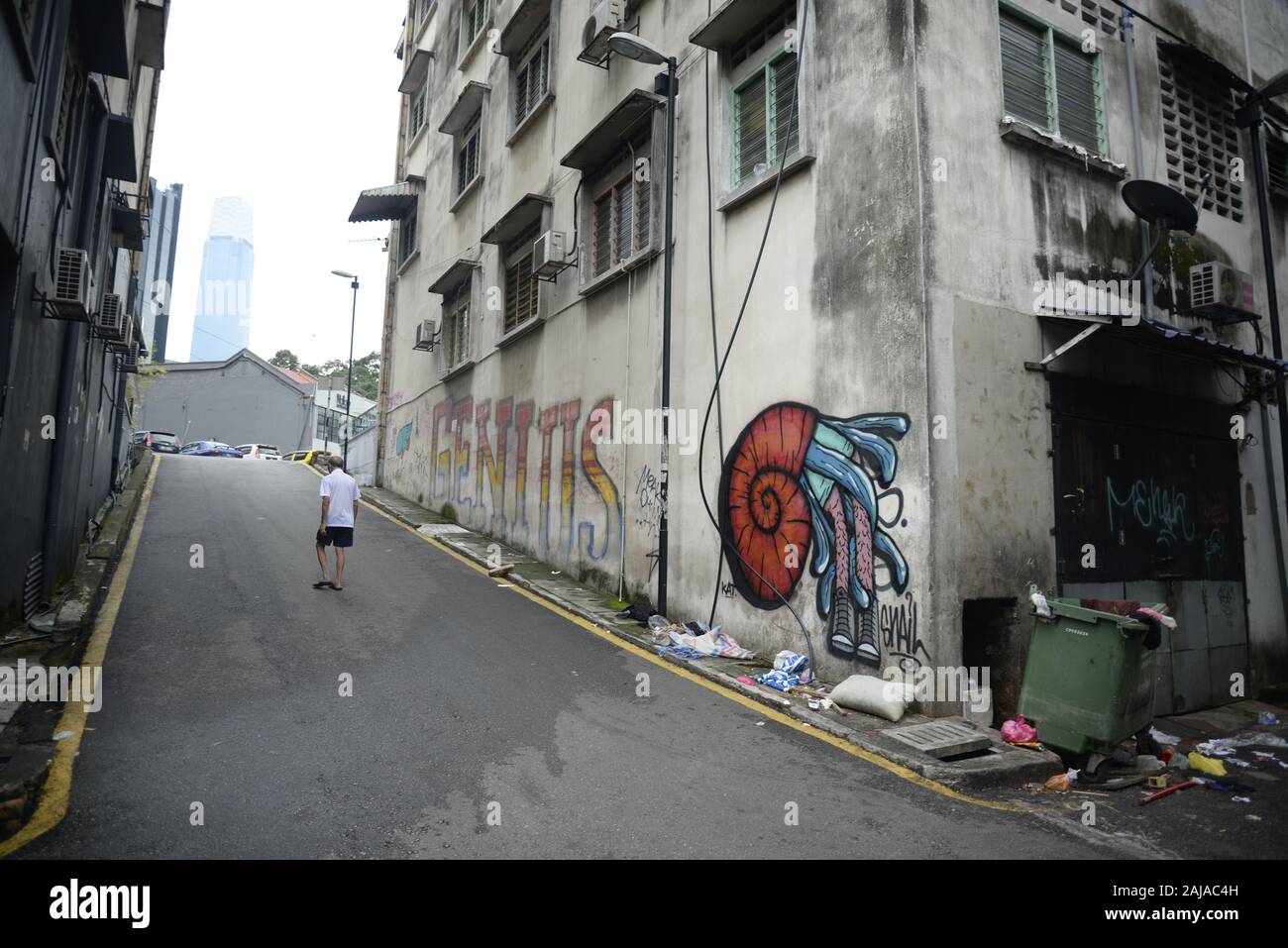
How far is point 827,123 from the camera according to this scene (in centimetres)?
733

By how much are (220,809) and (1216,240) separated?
11.1 m

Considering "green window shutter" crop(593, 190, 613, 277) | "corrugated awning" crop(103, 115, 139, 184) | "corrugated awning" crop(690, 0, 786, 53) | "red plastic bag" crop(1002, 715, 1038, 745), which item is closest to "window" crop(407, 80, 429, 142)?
"green window shutter" crop(593, 190, 613, 277)

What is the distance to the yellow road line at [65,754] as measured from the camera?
11.7 feet

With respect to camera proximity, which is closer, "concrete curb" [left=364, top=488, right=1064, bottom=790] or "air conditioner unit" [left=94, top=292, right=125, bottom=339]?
"concrete curb" [left=364, top=488, right=1064, bottom=790]

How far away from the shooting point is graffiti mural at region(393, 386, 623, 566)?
36.4 feet

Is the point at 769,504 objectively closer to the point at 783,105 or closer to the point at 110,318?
the point at 783,105

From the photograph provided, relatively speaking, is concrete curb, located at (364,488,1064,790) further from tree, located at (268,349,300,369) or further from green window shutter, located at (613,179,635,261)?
tree, located at (268,349,300,369)

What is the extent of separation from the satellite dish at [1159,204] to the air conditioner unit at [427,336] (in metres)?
14.8

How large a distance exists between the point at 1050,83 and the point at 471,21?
15197mm

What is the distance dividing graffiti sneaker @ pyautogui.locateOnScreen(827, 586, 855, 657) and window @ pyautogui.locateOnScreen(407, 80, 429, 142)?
1978cm

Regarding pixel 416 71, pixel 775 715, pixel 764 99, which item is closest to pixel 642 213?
pixel 764 99

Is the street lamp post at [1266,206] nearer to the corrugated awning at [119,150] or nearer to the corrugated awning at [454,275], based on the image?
the corrugated awning at [454,275]

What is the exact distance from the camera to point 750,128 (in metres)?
8.66

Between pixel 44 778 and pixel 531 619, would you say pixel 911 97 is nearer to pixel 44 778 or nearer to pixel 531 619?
pixel 531 619
